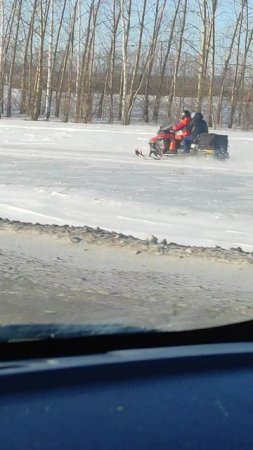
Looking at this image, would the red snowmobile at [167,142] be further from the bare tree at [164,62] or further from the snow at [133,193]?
the bare tree at [164,62]

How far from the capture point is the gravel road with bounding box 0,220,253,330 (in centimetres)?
550

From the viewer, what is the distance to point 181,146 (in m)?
23.2

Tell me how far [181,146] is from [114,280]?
16113mm

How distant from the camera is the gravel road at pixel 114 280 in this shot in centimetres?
550

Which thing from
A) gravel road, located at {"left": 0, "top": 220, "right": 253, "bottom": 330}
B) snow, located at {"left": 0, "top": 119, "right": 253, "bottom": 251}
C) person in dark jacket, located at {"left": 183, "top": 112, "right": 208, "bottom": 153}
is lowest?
snow, located at {"left": 0, "top": 119, "right": 253, "bottom": 251}

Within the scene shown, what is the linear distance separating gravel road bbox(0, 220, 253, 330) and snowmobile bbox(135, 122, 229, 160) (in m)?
12.8

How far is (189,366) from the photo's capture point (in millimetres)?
2881

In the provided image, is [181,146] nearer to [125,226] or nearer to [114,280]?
[125,226]

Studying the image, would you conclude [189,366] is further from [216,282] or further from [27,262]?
[27,262]

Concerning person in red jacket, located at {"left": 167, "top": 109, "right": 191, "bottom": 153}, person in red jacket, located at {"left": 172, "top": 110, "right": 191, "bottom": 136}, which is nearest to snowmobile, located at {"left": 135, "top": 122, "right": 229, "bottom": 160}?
person in red jacket, located at {"left": 167, "top": 109, "right": 191, "bottom": 153}

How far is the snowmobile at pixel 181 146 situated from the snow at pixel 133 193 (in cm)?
33

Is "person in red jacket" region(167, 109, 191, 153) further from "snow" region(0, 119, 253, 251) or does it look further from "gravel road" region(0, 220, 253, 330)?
"gravel road" region(0, 220, 253, 330)

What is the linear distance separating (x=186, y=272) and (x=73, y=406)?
5659mm

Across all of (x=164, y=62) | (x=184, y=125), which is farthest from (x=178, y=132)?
(x=164, y=62)
